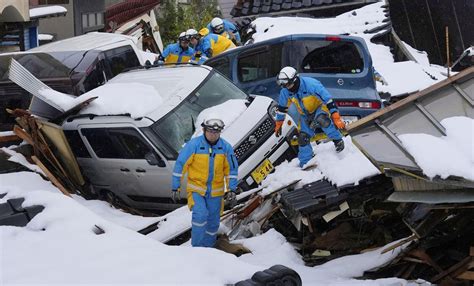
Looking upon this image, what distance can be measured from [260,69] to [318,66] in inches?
38.1

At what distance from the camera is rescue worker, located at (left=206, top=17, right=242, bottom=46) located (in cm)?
1388

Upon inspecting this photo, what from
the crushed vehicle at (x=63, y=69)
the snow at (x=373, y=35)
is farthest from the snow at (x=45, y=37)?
the crushed vehicle at (x=63, y=69)

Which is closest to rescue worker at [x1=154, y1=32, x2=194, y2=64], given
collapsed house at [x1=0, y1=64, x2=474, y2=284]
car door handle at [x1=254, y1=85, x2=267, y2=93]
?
car door handle at [x1=254, y1=85, x2=267, y2=93]

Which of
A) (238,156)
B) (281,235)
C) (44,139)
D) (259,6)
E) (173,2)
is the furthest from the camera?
(173,2)

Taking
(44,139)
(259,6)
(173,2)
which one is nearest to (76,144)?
(44,139)

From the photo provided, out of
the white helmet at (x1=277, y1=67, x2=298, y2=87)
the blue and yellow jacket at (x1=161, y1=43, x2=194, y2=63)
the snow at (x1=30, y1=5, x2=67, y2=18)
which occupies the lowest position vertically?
the snow at (x1=30, y1=5, x2=67, y2=18)

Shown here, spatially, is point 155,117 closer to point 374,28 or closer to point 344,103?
point 344,103

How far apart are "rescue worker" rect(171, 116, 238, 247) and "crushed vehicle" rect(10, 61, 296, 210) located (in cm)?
79

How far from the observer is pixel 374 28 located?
13.4 metres

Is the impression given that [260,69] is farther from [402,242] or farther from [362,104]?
[402,242]

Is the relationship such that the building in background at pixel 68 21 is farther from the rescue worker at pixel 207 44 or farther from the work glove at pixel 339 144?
the work glove at pixel 339 144

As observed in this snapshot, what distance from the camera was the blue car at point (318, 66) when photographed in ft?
32.3

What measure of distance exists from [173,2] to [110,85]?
16894 millimetres

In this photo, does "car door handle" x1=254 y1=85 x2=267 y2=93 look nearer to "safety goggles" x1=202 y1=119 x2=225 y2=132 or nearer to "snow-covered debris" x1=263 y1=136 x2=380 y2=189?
"snow-covered debris" x1=263 y1=136 x2=380 y2=189
